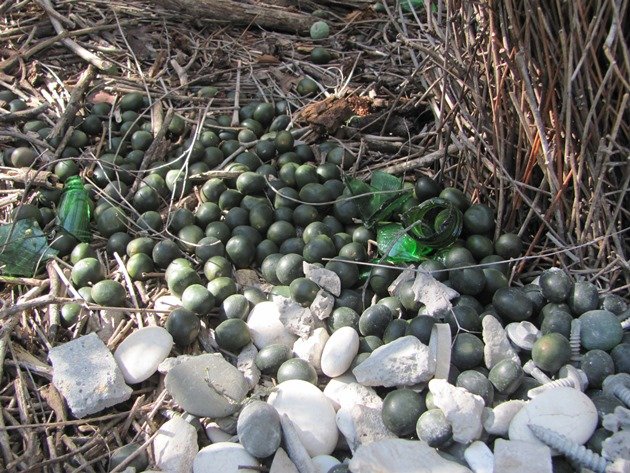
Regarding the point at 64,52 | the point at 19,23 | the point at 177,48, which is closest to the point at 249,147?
the point at 177,48

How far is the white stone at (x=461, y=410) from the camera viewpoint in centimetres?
231

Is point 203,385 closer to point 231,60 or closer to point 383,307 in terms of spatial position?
point 383,307

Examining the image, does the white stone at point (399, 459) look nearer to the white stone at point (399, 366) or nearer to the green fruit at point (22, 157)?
the white stone at point (399, 366)

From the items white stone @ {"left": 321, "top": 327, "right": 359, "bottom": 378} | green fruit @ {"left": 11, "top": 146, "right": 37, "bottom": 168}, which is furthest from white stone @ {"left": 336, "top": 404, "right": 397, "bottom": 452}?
green fruit @ {"left": 11, "top": 146, "right": 37, "bottom": 168}

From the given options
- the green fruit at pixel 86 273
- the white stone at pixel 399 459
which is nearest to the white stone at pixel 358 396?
the white stone at pixel 399 459

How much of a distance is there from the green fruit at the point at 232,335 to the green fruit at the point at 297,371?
9.5 inches

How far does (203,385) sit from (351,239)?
3.73ft

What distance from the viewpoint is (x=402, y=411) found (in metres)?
2.43

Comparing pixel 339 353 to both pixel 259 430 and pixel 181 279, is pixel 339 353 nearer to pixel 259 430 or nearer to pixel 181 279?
pixel 259 430

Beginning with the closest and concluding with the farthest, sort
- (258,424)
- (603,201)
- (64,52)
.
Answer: (258,424)
(603,201)
(64,52)

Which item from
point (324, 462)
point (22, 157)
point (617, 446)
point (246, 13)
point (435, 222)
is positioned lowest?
point (324, 462)

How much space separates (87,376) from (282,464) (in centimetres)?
90

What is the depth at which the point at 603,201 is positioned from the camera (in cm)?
276

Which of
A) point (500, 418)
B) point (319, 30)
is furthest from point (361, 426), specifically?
point (319, 30)
